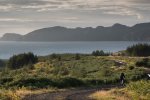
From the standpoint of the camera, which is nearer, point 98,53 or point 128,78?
point 128,78

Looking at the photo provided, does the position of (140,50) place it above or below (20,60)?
above

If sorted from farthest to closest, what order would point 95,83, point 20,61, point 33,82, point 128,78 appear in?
point 20,61 < point 128,78 < point 95,83 < point 33,82

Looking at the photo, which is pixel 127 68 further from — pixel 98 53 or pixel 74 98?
pixel 98 53

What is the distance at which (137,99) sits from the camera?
116 feet

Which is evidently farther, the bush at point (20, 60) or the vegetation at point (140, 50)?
the bush at point (20, 60)

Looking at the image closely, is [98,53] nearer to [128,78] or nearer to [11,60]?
[11,60]

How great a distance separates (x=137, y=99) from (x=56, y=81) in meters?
21.7

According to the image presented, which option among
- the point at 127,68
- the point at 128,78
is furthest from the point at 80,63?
the point at 128,78

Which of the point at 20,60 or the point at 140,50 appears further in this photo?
the point at 20,60

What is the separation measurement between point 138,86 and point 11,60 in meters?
115

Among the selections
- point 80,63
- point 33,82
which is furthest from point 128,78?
point 80,63

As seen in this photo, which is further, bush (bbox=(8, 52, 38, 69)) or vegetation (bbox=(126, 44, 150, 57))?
bush (bbox=(8, 52, 38, 69))

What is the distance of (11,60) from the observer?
5979 inches

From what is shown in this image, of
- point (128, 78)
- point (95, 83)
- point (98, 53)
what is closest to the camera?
point (95, 83)
